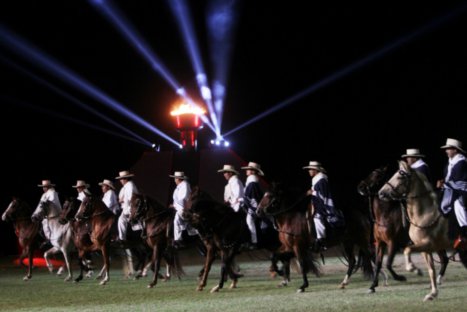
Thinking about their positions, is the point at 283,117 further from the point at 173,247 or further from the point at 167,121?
the point at 173,247

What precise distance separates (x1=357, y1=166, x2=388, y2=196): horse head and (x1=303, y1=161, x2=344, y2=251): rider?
163 cm

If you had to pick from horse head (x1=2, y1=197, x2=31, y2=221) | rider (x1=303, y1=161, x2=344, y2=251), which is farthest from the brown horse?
rider (x1=303, y1=161, x2=344, y2=251)

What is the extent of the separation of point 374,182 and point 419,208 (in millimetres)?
1071

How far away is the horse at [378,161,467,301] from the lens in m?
10.1

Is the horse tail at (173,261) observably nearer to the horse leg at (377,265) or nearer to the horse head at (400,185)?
the horse leg at (377,265)

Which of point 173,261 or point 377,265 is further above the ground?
point 173,261

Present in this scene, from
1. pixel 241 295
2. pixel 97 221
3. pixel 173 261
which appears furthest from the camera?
pixel 173 261

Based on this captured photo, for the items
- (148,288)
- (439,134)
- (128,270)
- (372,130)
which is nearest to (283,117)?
(372,130)

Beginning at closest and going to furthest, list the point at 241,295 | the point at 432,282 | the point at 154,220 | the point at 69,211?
1. the point at 432,282
2. the point at 241,295
3. the point at 154,220
4. the point at 69,211

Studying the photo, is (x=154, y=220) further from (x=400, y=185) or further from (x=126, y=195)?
(x=400, y=185)

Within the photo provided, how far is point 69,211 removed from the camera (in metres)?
16.3

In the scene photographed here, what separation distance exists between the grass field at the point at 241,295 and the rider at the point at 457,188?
99cm

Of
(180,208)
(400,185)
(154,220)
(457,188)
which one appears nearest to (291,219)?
(400,185)

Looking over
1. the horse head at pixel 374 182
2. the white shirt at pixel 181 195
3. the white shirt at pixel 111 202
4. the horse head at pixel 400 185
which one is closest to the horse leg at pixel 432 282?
the horse head at pixel 400 185
